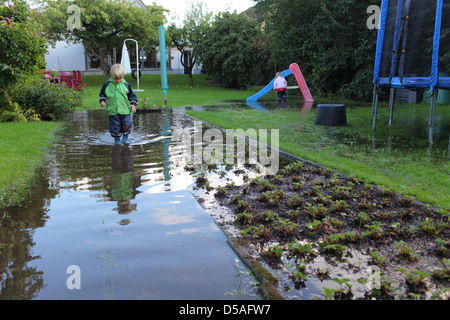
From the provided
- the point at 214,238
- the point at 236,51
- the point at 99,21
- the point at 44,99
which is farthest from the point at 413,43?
the point at 99,21

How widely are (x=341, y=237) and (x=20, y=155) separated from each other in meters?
5.85

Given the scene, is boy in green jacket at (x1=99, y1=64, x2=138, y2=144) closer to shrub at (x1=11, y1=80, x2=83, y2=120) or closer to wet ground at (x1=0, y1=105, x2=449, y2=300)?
wet ground at (x1=0, y1=105, x2=449, y2=300)

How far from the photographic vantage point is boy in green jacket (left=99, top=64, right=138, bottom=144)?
813cm

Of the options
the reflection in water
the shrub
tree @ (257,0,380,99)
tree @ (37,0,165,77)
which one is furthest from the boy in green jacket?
tree @ (37,0,165,77)

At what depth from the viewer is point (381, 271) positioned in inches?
117

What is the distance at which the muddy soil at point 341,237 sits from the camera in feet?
9.28

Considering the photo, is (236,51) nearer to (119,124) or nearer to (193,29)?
(193,29)

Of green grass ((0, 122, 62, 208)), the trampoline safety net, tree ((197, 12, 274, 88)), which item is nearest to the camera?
green grass ((0, 122, 62, 208))

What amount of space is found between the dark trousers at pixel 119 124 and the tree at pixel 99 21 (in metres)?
25.7

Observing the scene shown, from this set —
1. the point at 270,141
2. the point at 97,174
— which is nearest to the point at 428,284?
the point at 97,174

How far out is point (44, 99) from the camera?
40.2ft

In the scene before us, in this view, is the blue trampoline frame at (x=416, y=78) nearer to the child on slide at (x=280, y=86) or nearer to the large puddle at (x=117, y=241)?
the large puddle at (x=117, y=241)

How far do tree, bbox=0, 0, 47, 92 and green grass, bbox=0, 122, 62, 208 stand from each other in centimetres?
141

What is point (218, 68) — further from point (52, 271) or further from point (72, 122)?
point (52, 271)
